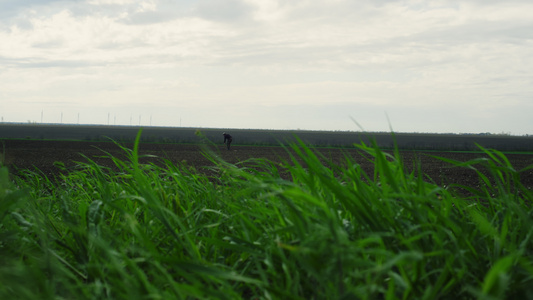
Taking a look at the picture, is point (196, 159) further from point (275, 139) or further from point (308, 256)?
point (308, 256)

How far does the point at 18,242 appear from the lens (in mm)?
1793

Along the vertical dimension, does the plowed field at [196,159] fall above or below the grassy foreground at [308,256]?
below

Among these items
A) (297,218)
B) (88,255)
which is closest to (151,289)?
(297,218)

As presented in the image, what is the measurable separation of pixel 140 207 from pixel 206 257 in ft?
2.79

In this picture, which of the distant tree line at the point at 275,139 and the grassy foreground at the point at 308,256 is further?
the distant tree line at the point at 275,139

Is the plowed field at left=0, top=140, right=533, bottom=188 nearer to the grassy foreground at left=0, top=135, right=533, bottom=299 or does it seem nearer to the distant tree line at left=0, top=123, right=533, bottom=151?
the distant tree line at left=0, top=123, right=533, bottom=151

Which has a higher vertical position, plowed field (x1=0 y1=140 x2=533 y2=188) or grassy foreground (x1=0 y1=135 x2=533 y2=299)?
grassy foreground (x1=0 y1=135 x2=533 y2=299)

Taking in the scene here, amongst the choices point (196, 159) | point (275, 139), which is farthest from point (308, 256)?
point (196, 159)

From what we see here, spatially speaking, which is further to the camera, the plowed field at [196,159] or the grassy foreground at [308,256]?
the plowed field at [196,159]

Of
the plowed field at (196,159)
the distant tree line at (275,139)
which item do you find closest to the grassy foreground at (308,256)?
the distant tree line at (275,139)

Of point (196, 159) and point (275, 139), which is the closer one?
point (275, 139)

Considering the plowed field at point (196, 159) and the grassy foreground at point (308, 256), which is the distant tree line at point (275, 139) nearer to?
the grassy foreground at point (308, 256)

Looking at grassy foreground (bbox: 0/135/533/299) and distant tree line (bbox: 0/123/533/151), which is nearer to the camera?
grassy foreground (bbox: 0/135/533/299)

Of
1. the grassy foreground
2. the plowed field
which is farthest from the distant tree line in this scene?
the plowed field
